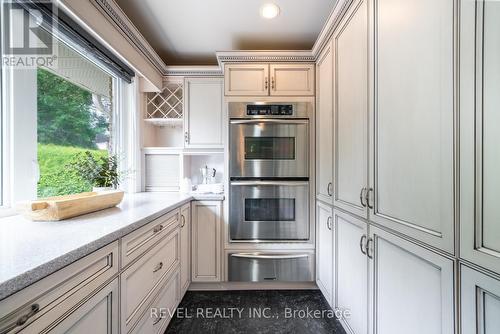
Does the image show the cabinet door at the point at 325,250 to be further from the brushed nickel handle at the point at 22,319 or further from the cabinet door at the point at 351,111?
the brushed nickel handle at the point at 22,319

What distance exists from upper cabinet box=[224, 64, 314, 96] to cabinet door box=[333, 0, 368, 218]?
506 millimetres

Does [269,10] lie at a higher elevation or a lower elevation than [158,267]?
higher

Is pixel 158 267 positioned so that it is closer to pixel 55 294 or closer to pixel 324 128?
pixel 55 294

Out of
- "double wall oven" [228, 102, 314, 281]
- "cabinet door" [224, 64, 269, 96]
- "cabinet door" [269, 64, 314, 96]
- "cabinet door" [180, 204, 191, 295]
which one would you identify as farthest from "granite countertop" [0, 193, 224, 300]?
"cabinet door" [269, 64, 314, 96]

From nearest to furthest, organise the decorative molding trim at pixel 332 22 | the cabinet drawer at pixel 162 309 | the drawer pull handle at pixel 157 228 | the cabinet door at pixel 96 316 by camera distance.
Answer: the cabinet door at pixel 96 316 → the cabinet drawer at pixel 162 309 → the drawer pull handle at pixel 157 228 → the decorative molding trim at pixel 332 22

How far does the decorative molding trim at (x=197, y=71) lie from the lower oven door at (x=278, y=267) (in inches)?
76.1

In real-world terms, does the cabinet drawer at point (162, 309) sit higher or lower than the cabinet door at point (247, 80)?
lower

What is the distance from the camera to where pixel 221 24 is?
198 centimetres

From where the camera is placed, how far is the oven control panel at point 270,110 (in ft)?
6.92

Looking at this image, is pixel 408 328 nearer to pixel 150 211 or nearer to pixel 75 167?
pixel 150 211

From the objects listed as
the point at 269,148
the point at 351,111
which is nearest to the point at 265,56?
the point at 269,148

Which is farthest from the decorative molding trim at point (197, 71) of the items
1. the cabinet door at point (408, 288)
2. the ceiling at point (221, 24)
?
the cabinet door at point (408, 288)

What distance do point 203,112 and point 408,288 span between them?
2216mm

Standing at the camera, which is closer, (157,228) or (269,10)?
(157,228)
